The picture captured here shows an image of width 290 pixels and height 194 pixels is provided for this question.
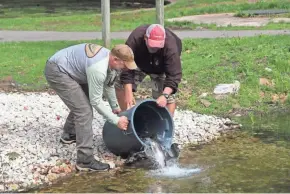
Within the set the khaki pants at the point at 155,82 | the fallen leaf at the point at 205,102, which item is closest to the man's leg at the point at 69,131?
the khaki pants at the point at 155,82

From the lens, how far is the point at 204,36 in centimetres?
1611

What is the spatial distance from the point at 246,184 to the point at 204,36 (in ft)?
31.7

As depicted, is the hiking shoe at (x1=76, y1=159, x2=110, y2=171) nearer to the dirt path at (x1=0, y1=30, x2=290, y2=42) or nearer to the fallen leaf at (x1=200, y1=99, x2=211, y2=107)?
the fallen leaf at (x1=200, y1=99, x2=211, y2=107)

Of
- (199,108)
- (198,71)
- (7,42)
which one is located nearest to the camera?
(199,108)

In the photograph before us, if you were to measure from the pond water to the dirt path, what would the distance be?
7710 mm

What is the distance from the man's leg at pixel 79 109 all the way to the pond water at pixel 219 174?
0.17 m

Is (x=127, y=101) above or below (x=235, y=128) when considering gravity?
above

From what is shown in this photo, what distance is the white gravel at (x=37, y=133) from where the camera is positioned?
282 inches

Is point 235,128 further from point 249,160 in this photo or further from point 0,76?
point 0,76

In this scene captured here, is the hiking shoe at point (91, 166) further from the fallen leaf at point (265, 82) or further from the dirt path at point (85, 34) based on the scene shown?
the dirt path at point (85, 34)

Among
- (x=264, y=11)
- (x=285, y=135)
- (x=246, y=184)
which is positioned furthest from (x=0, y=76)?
(x=264, y=11)

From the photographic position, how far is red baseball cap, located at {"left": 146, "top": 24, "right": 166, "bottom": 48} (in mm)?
6980

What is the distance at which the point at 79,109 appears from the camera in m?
7.09

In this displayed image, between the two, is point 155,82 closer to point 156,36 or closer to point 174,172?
point 156,36
